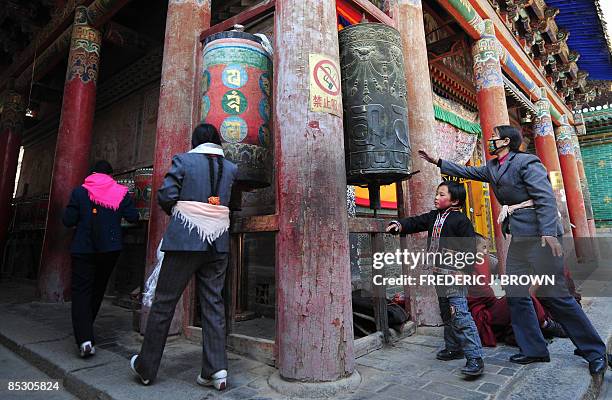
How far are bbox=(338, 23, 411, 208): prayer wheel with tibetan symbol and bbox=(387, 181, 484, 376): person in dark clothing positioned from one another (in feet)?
1.59

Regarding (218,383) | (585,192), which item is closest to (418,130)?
(218,383)

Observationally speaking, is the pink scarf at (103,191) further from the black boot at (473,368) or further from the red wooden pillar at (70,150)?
the red wooden pillar at (70,150)

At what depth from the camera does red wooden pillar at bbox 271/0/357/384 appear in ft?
6.61

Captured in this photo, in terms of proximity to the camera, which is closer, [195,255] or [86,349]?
[195,255]

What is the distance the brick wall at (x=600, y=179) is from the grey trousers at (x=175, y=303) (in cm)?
1506

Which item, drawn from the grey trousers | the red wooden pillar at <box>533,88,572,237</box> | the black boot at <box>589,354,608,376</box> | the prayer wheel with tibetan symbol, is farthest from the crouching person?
the red wooden pillar at <box>533,88,572,237</box>

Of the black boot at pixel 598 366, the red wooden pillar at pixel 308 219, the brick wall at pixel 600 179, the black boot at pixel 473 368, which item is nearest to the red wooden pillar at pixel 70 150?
the red wooden pillar at pixel 308 219

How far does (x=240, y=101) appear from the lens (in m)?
2.59

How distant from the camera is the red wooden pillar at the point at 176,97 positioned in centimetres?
307

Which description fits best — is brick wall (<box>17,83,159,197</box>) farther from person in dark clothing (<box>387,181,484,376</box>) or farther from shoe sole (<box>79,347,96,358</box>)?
person in dark clothing (<box>387,181,484,376</box>)

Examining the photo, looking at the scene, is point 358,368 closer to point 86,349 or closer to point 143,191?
point 86,349

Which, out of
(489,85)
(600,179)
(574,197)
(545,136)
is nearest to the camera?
(489,85)

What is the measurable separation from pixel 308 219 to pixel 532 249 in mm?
1595

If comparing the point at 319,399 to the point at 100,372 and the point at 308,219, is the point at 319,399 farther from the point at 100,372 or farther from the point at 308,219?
the point at 100,372
